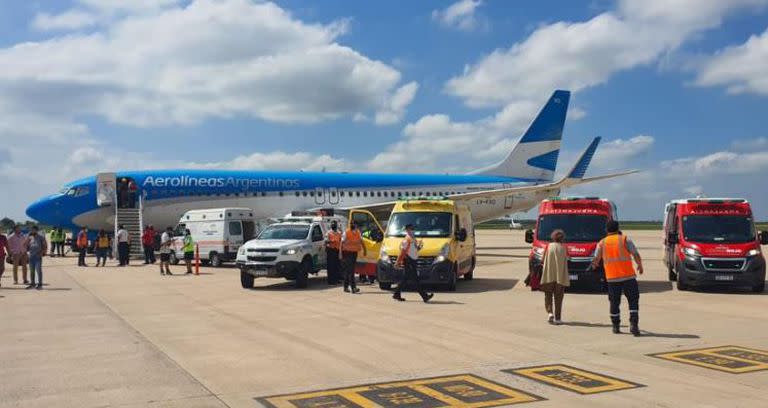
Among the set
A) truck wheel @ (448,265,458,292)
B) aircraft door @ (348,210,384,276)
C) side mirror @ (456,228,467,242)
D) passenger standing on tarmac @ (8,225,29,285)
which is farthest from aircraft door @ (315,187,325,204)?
truck wheel @ (448,265,458,292)

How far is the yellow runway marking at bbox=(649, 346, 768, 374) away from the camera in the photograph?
25.8 feet

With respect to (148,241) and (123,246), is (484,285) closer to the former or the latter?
(123,246)

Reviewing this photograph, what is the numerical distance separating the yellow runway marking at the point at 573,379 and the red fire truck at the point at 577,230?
26.5 ft

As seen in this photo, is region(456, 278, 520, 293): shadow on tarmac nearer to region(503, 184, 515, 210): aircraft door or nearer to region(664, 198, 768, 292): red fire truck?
region(664, 198, 768, 292): red fire truck

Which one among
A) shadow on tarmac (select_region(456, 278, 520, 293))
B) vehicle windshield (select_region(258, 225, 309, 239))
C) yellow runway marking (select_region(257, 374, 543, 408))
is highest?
vehicle windshield (select_region(258, 225, 309, 239))

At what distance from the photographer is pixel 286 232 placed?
19.1m

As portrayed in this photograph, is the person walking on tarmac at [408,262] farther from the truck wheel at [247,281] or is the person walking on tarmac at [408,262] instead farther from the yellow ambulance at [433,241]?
the truck wheel at [247,281]

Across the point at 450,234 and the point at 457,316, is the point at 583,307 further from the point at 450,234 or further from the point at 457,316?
the point at 450,234

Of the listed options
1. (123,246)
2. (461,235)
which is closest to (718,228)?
(461,235)

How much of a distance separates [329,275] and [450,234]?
378 centimetres

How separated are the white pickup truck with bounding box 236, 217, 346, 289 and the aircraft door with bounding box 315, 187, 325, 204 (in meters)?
14.1

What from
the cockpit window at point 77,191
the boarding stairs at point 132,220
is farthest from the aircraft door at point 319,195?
the cockpit window at point 77,191

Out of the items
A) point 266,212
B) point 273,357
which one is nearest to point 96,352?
point 273,357

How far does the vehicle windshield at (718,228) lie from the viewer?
641 inches
